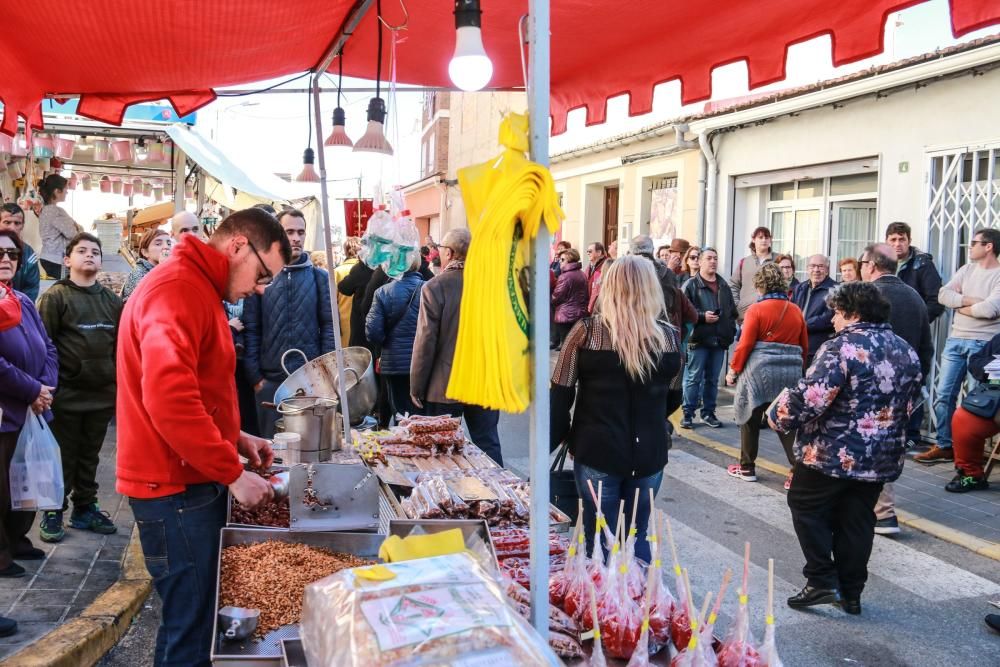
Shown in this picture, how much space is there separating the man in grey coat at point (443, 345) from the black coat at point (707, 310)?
3994 millimetres

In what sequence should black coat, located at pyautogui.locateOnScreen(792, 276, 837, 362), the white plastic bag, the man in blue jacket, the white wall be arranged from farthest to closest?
black coat, located at pyautogui.locateOnScreen(792, 276, 837, 362), the white wall, the man in blue jacket, the white plastic bag

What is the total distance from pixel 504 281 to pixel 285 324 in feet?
12.8

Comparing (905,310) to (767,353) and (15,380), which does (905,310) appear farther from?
(15,380)

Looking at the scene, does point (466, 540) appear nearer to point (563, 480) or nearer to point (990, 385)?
point (563, 480)

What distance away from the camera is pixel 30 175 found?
10.6 m

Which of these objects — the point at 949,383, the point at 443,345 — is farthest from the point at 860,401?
the point at 949,383

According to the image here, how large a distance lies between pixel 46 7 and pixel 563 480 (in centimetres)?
329

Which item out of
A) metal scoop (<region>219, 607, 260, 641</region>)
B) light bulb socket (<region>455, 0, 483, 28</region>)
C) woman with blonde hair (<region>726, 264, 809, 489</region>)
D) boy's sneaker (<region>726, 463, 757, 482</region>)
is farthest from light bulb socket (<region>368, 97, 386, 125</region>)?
boy's sneaker (<region>726, 463, 757, 482</region>)

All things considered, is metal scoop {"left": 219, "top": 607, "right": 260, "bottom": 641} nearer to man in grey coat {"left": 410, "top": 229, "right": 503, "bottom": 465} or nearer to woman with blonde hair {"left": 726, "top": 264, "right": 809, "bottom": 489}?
man in grey coat {"left": 410, "top": 229, "right": 503, "bottom": 465}

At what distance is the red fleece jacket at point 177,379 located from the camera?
97.1 inches

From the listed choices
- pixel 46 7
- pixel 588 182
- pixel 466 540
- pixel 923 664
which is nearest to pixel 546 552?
pixel 466 540

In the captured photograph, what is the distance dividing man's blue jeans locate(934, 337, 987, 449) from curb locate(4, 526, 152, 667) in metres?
6.79

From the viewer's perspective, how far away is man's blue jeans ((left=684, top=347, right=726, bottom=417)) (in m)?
9.12

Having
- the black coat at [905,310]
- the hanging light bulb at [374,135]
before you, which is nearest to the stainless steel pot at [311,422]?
the hanging light bulb at [374,135]
